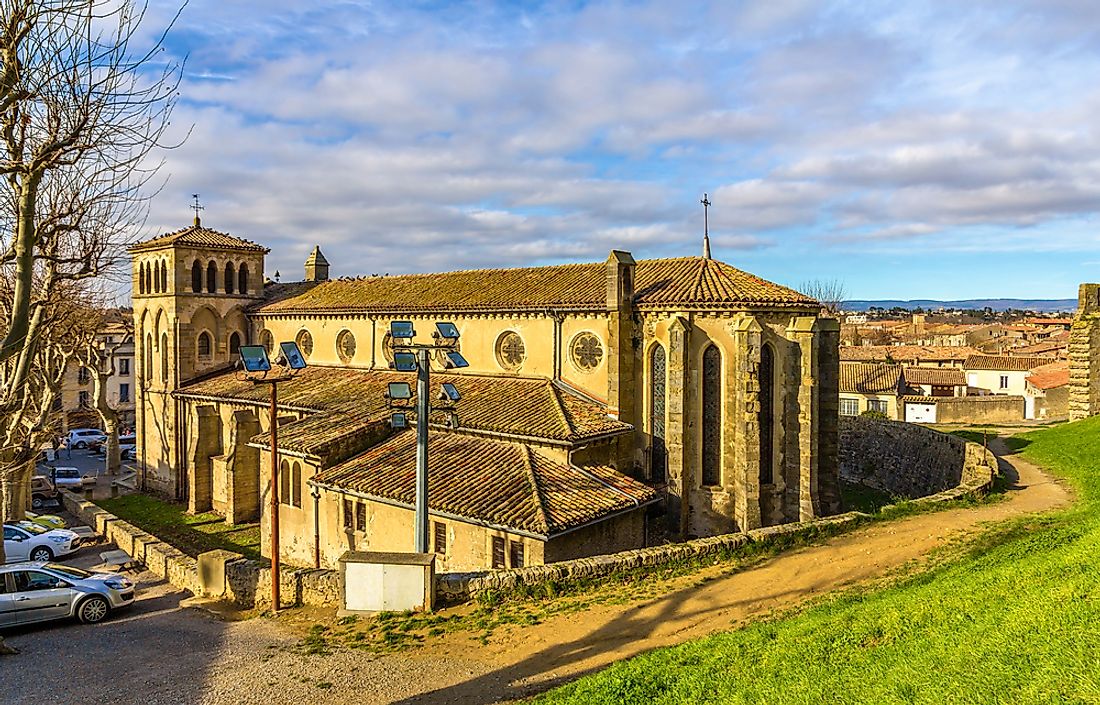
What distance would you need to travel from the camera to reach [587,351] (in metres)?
23.3

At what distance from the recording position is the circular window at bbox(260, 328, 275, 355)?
34.0 m

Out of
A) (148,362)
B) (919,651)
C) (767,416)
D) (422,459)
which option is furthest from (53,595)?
(148,362)

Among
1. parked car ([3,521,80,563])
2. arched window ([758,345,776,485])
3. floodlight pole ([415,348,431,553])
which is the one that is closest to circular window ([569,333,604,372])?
arched window ([758,345,776,485])

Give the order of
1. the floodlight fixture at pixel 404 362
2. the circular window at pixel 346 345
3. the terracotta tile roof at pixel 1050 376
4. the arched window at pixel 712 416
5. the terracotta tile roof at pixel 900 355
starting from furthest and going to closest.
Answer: the terracotta tile roof at pixel 900 355
the terracotta tile roof at pixel 1050 376
the circular window at pixel 346 345
the arched window at pixel 712 416
the floodlight fixture at pixel 404 362

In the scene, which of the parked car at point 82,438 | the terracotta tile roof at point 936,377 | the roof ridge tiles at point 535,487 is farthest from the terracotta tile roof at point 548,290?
the terracotta tile roof at point 936,377

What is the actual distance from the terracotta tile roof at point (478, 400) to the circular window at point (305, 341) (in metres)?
1.09

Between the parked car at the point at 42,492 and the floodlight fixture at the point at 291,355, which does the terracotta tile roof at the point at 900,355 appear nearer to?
the floodlight fixture at the point at 291,355

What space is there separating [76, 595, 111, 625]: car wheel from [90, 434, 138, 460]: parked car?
3505cm

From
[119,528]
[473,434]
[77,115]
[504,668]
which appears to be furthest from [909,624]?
[119,528]

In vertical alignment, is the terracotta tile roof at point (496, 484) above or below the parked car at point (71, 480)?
above

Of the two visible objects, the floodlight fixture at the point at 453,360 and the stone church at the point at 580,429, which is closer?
the floodlight fixture at the point at 453,360

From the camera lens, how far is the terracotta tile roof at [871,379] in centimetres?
5197

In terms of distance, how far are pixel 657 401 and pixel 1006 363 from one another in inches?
2059

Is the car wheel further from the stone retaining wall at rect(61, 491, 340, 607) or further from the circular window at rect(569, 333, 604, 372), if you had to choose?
the circular window at rect(569, 333, 604, 372)
